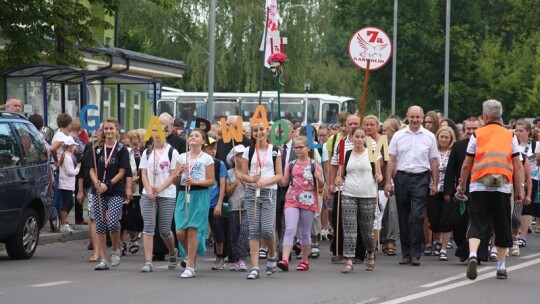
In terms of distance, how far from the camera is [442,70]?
64.8 meters

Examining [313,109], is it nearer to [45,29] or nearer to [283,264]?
[45,29]

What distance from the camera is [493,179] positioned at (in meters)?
14.2

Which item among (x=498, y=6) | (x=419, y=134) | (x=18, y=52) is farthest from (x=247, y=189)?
(x=498, y=6)

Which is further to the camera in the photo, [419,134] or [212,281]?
[419,134]

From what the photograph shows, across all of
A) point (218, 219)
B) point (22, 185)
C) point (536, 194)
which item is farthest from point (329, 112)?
point (218, 219)

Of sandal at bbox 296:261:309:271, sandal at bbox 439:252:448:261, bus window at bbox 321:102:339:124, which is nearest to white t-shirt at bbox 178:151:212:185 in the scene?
sandal at bbox 296:261:309:271

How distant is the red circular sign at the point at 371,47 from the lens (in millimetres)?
20609

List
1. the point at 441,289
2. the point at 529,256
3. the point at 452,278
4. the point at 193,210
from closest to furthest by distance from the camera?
the point at 441,289
the point at 452,278
the point at 193,210
the point at 529,256

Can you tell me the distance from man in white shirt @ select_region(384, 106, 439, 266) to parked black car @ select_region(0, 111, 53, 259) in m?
4.39

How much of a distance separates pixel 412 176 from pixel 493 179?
2309mm

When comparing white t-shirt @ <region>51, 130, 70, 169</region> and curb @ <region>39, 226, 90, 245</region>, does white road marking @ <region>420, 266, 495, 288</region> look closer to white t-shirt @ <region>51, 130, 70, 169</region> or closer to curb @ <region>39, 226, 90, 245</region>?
curb @ <region>39, 226, 90, 245</region>

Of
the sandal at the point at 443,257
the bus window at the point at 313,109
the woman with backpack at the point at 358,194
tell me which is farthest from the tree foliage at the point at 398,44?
the woman with backpack at the point at 358,194

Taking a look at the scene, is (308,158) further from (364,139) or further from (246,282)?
(246,282)

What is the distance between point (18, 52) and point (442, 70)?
4287 centimetres
